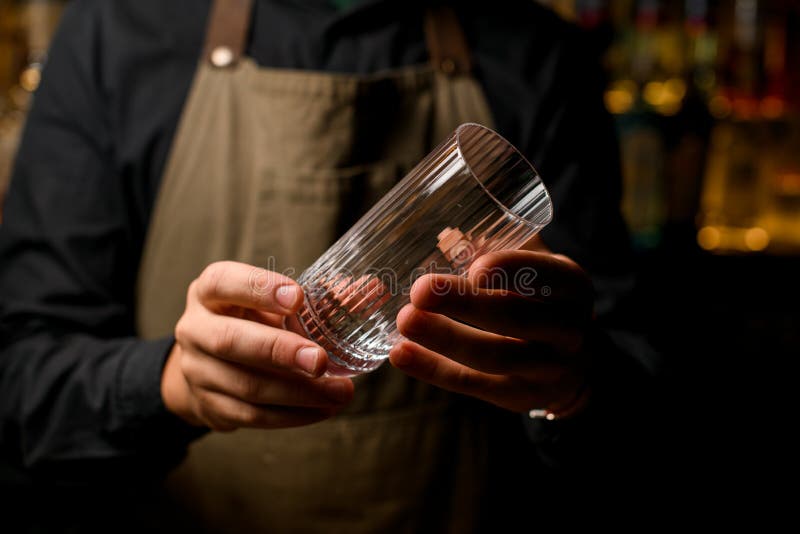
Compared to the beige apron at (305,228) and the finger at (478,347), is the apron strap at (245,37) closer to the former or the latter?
the beige apron at (305,228)

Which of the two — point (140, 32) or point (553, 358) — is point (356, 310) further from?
point (140, 32)

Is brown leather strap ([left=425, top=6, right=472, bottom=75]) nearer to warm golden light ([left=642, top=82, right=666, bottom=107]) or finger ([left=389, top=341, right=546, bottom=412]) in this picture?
finger ([left=389, top=341, right=546, bottom=412])

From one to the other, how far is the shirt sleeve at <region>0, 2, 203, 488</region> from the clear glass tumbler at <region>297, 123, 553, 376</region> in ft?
0.88

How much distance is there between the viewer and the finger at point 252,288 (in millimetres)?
546

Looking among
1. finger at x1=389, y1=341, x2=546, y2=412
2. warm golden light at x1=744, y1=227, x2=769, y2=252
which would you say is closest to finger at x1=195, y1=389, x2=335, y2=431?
finger at x1=389, y1=341, x2=546, y2=412

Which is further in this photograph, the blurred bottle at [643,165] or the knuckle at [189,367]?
the blurred bottle at [643,165]

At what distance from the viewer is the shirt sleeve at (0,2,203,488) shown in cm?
79

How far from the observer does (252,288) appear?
551mm

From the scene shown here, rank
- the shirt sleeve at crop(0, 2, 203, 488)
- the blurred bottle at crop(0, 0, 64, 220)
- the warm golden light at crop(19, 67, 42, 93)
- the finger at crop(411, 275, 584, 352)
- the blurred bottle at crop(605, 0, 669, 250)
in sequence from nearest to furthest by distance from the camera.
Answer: the finger at crop(411, 275, 584, 352) < the shirt sleeve at crop(0, 2, 203, 488) < the blurred bottle at crop(0, 0, 64, 220) < the warm golden light at crop(19, 67, 42, 93) < the blurred bottle at crop(605, 0, 669, 250)

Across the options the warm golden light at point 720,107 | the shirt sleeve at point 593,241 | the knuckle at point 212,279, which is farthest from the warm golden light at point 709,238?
the knuckle at point 212,279

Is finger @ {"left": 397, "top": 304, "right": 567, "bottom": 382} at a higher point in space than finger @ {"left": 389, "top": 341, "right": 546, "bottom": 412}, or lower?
higher

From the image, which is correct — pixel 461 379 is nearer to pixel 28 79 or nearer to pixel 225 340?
pixel 225 340

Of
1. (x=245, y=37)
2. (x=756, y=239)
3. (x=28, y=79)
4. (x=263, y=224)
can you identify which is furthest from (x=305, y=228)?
(x=756, y=239)

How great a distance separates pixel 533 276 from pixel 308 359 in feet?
0.62
